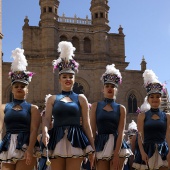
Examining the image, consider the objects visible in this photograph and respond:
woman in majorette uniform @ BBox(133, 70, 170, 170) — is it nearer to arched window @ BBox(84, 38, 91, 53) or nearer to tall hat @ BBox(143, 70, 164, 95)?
tall hat @ BBox(143, 70, 164, 95)

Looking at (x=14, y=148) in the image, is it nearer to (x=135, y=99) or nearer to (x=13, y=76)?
(x=13, y=76)

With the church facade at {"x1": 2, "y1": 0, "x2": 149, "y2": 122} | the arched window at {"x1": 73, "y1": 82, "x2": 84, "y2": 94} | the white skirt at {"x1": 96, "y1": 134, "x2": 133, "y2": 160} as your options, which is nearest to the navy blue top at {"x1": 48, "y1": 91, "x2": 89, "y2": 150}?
the white skirt at {"x1": 96, "y1": 134, "x2": 133, "y2": 160}

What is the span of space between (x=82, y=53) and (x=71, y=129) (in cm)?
3117

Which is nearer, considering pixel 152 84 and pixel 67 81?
pixel 67 81

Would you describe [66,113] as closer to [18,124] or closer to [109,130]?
[18,124]

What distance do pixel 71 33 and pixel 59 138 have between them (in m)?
31.9

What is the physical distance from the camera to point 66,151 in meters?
4.88

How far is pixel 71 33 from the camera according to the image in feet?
119

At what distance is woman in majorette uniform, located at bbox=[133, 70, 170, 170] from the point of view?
6.13 m

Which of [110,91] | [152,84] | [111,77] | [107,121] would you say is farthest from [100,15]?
[107,121]

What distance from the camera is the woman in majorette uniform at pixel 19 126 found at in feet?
17.1

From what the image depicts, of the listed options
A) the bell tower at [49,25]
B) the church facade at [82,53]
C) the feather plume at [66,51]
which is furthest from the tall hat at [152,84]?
the bell tower at [49,25]

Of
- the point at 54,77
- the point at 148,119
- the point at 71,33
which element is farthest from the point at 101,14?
the point at 148,119

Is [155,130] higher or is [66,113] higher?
[66,113]
